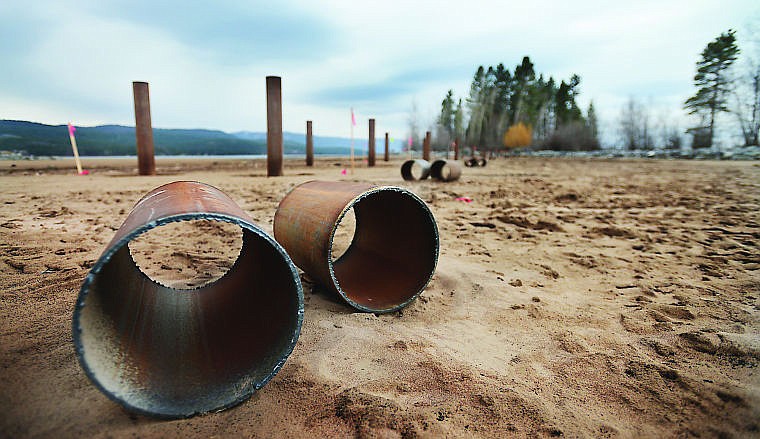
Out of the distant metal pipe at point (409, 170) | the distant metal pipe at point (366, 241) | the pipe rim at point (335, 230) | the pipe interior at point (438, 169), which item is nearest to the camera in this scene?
the pipe rim at point (335, 230)

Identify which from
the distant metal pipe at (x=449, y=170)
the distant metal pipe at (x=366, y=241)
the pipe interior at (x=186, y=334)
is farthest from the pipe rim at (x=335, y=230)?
the distant metal pipe at (x=449, y=170)

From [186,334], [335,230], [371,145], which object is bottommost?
[186,334]

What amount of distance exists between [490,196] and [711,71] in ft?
108

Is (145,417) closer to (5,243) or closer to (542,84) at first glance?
(5,243)

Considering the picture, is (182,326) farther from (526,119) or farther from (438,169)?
(526,119)

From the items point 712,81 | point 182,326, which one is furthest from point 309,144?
point 712,81

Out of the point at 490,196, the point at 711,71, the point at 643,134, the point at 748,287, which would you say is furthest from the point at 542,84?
the point at 748,287

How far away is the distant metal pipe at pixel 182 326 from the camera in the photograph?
165 cm

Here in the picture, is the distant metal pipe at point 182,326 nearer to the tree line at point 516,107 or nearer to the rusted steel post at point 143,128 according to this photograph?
the rusted steel post at point 143,128

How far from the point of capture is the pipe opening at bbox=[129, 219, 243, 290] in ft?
11.6

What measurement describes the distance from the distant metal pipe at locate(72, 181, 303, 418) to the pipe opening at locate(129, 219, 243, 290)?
58cm

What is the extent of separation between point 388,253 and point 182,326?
1.94 metres

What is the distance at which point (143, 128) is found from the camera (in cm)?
1126

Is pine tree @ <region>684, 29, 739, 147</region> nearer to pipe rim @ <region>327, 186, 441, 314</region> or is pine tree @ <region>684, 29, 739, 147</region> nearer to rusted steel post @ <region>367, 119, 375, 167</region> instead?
rusted steel post @ <region>367, 119, 375, 167</region>
